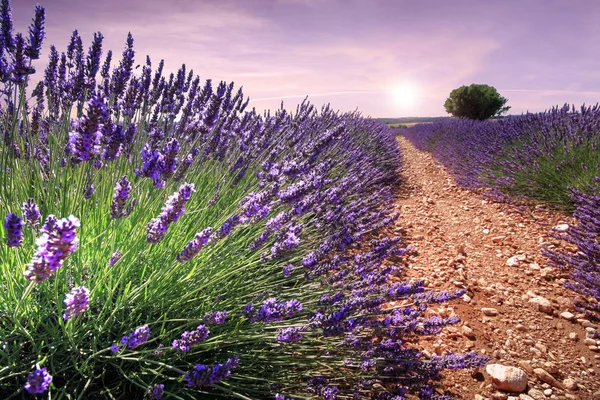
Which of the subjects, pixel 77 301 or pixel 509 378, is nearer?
pixel 77 301

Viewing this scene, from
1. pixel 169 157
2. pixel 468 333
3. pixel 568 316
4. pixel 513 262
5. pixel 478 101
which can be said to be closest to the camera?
pixel 169 157

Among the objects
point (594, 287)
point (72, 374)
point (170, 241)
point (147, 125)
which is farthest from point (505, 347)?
point (147, 125)

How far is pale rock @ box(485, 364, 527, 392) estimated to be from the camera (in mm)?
1794

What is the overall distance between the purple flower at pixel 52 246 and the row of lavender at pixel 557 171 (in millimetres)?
3059

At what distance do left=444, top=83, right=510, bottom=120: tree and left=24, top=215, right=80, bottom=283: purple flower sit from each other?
1205 inches

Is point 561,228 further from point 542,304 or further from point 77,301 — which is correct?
point 77,301

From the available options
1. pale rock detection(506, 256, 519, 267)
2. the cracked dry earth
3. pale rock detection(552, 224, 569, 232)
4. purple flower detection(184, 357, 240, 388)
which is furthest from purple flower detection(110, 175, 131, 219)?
pale rock detection(552, 224, 569, 232)

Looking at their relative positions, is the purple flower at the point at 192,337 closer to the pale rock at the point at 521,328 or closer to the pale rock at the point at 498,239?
the pale rock at the point at 521,328

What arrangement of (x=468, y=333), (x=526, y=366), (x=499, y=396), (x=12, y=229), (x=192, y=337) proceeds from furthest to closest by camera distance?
(x=468, y=333) → (x=526, y=366) → (x=499, y=396) → (x=192, y=337) → (x=12, y=229)

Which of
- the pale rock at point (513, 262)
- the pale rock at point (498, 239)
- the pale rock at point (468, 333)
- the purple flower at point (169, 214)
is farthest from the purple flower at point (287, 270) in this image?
the pale rock at point (498, 239)

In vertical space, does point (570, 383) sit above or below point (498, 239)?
below

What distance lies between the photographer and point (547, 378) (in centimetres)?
189

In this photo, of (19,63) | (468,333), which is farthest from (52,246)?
(468,333)

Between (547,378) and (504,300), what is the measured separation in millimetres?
854
